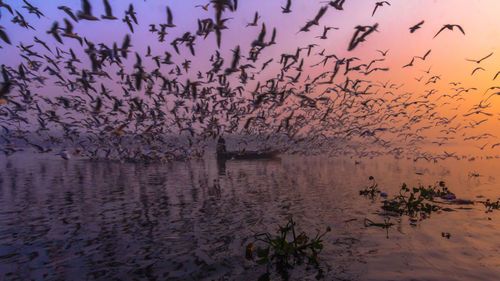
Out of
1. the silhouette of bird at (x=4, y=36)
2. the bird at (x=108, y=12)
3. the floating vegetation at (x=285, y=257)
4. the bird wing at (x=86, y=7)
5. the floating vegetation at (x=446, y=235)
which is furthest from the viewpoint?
the bird at (x=108, y=12)

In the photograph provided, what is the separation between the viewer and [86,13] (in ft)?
32.0

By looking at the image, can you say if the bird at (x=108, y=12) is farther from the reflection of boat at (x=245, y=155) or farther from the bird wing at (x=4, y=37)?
the reflection of boat at (x=245, y=155)

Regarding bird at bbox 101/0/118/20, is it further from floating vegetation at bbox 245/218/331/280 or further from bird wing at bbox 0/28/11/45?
floating vegetation at bbox 245/218/331/280

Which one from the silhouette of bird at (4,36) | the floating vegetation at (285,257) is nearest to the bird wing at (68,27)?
the silhouette of bird at (4,36)

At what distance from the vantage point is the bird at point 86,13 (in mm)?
9680

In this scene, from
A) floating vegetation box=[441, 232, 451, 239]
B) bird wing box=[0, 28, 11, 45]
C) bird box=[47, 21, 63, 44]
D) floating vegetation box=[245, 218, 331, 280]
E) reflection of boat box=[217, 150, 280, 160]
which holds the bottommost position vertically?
floating vegetation box=[441, 232, 451, 239]

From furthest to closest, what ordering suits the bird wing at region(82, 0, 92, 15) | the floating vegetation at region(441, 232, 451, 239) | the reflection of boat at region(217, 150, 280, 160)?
the reflection of boat at region(217, 150, 280, 160) → the bird wing at region(82, 0, 92, 15) → the floating vegetation at region(441, 232, 451, 239)

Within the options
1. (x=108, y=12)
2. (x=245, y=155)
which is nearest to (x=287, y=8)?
(x=108, y=12)

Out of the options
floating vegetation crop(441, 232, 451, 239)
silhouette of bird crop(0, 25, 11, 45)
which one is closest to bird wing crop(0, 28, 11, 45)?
silhouette of bird crop(0, 25, 11, 45)

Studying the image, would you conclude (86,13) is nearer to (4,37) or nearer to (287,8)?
(4,37)

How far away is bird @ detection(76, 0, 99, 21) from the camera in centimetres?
968

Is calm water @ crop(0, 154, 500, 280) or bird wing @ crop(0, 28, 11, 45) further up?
bird wing @ crop(0, 28, 11, 45)

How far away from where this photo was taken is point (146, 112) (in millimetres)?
20688

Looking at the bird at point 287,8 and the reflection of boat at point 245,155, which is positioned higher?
the bird at point 287,8
